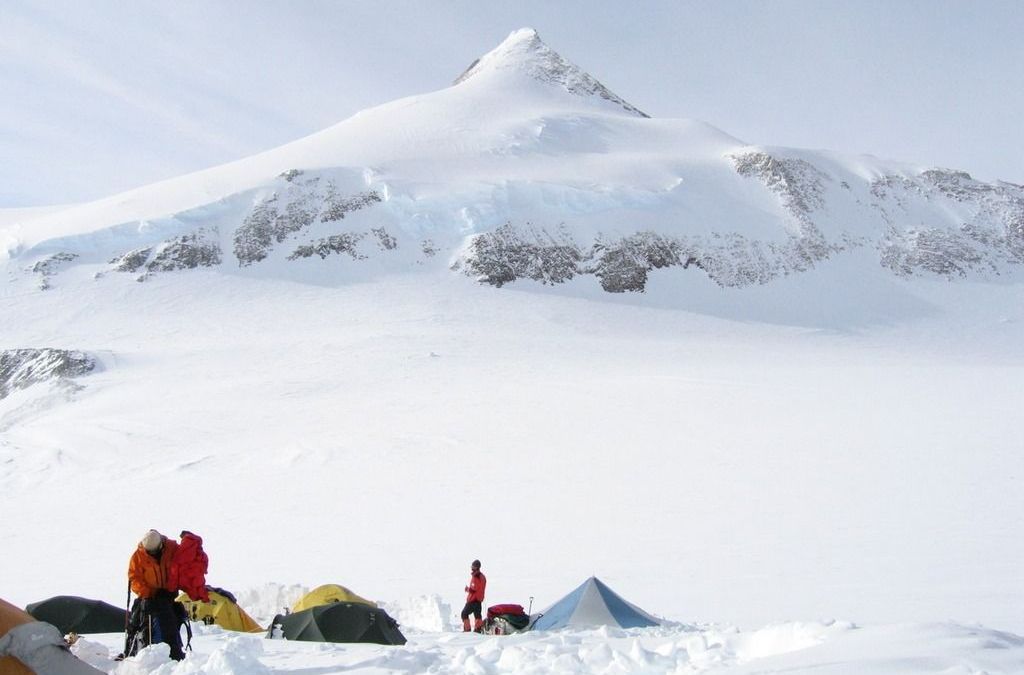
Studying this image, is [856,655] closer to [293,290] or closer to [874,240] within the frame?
[293,290]

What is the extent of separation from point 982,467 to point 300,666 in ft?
53.9

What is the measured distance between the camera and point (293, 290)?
53344 mm

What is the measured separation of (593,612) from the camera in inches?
428

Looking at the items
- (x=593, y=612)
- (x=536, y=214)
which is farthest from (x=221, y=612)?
(x=536, y=214)

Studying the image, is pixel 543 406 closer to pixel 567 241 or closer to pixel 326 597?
pixel 326 597

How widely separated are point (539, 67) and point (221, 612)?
108 m

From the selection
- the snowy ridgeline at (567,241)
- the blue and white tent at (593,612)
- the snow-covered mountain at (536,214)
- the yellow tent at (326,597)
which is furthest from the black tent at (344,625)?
the snow-covered mountain at (536,214)

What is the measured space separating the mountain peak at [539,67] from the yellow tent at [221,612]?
3952 inches

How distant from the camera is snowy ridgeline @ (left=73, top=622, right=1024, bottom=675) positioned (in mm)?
5145

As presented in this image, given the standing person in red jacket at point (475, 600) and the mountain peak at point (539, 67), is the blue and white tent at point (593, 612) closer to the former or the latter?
the standing person in red jacket at point (475, 600)

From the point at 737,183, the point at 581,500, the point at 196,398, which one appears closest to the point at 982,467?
the point at 581,500

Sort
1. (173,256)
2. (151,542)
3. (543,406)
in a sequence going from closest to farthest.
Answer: (151,542), (543,406), (173,256)

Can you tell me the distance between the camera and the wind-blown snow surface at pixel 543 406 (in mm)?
12117

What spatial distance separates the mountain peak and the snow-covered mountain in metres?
23.0
